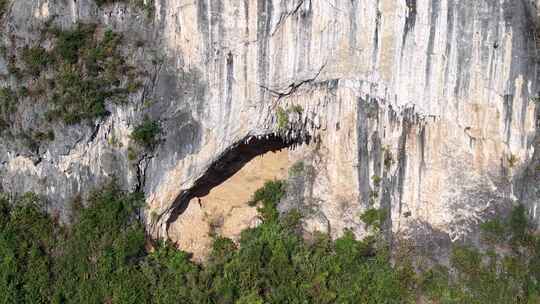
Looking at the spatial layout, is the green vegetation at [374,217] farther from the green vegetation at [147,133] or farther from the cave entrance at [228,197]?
the green vegetation at [147,133]

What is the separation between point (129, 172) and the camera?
14992mm

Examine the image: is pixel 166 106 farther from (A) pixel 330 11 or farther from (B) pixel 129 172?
(A) pixel 330 11

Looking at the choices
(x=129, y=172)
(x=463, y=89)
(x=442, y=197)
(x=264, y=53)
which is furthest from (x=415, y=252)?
(x=129, y=172)

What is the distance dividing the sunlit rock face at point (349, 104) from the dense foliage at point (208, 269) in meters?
0.48

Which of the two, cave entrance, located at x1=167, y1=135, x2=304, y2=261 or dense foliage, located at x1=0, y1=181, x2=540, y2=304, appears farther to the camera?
cave entrance, located at x1=167, y1=135, x2=304, y2=261

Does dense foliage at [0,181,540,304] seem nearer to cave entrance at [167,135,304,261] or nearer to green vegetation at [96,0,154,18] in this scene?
cave entrance at [167,135,304,261]

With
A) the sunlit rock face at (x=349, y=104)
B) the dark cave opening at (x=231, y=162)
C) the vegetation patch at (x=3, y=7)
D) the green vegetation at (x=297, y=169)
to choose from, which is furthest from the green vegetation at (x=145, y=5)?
the green vegetation at (x=297, y=169)

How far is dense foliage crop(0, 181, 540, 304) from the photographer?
14.4 m

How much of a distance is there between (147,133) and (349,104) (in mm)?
4347

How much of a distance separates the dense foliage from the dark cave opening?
124 cm

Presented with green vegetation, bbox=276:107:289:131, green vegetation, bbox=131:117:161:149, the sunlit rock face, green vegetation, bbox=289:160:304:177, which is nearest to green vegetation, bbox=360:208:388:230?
the sunlit rock face

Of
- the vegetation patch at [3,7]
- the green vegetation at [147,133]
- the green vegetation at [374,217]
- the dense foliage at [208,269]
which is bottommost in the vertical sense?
the dense foliage at [208,269]

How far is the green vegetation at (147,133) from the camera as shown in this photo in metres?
14.7

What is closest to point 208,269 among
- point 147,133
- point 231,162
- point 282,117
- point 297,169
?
point 231,162
